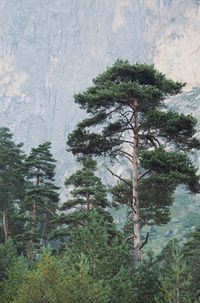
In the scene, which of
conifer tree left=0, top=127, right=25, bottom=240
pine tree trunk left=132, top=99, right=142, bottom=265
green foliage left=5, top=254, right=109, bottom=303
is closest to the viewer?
green foliage left=5, top=254, right=109, bottom=303

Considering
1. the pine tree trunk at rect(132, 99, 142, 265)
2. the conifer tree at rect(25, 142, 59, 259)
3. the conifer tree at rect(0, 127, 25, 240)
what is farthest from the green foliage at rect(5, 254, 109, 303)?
the conifer tree at rect(0, 127, 25, 240)

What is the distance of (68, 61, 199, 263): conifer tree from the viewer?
733 inches

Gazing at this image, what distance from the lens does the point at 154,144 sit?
67.2 feet

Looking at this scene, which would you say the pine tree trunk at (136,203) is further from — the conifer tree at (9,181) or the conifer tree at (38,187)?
the conifer tree at (9,181)

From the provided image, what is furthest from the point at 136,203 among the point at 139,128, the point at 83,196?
the point at 83,196

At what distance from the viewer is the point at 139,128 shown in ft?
66.1

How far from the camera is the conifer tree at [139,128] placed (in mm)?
18609

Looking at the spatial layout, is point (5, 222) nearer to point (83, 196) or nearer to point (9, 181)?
point (9, 181)

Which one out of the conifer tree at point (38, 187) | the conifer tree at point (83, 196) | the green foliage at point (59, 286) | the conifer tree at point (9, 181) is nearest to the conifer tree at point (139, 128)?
the green foliage at point (59, 286)

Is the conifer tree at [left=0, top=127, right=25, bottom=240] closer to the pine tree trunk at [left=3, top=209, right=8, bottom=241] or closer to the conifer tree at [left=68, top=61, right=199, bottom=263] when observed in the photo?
the pine tree trunk at [left=3, top=209, right=8, bottom=241]

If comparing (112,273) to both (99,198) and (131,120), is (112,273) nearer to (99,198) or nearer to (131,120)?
(131,120)

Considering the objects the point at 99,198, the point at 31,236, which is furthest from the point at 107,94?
the point at 31,236

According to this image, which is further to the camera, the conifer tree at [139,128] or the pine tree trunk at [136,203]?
the pine tree trunk at [136,203]


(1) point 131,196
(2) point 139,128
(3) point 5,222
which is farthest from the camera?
(3) point 5,222
